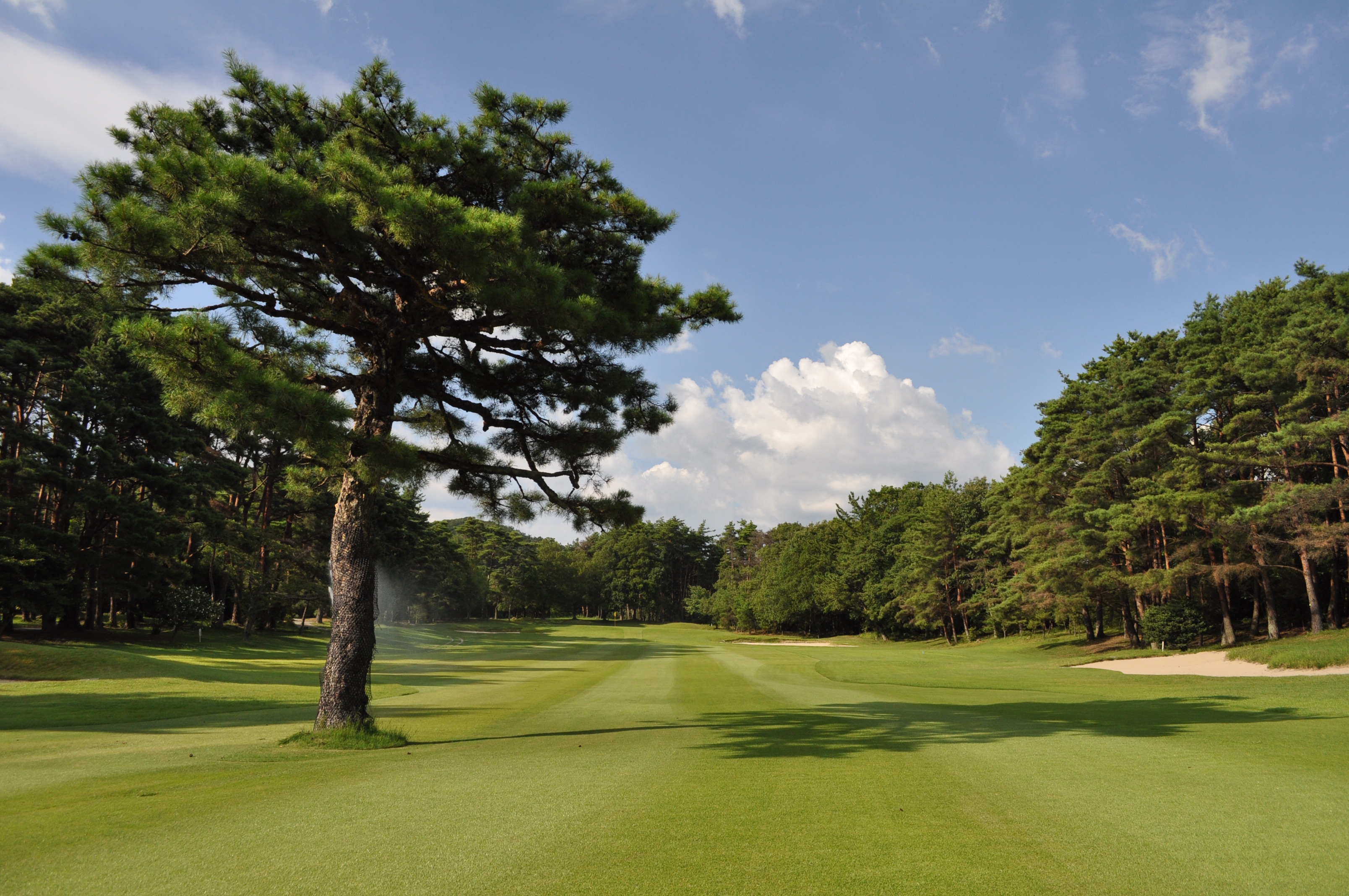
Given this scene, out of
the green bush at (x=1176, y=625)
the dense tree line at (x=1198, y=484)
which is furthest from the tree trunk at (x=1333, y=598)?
the green bush at (x=1176, y=625)

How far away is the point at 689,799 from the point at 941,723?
7.63 m

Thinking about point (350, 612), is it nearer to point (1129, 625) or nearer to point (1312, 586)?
point (1312, 586)

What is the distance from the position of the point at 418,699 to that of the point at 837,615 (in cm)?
6570

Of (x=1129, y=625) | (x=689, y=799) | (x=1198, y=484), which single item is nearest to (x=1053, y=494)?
(x=1129, y=625)

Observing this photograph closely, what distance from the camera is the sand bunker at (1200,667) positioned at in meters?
20.7

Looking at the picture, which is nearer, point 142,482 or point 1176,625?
point 1176,625

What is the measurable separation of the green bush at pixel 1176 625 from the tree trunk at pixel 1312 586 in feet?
12.7

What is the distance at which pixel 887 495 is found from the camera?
76750mm

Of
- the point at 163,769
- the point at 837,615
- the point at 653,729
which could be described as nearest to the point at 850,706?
the point at 653,729

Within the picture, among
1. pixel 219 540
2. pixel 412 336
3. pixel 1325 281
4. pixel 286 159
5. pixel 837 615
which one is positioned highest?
pixel 1325 281

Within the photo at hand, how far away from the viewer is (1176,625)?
3048cm

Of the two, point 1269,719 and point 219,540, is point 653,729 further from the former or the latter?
point 219,540

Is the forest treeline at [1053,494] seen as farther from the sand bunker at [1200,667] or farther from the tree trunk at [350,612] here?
the sand bunker at [1200,667]

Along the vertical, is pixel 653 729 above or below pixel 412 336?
below
